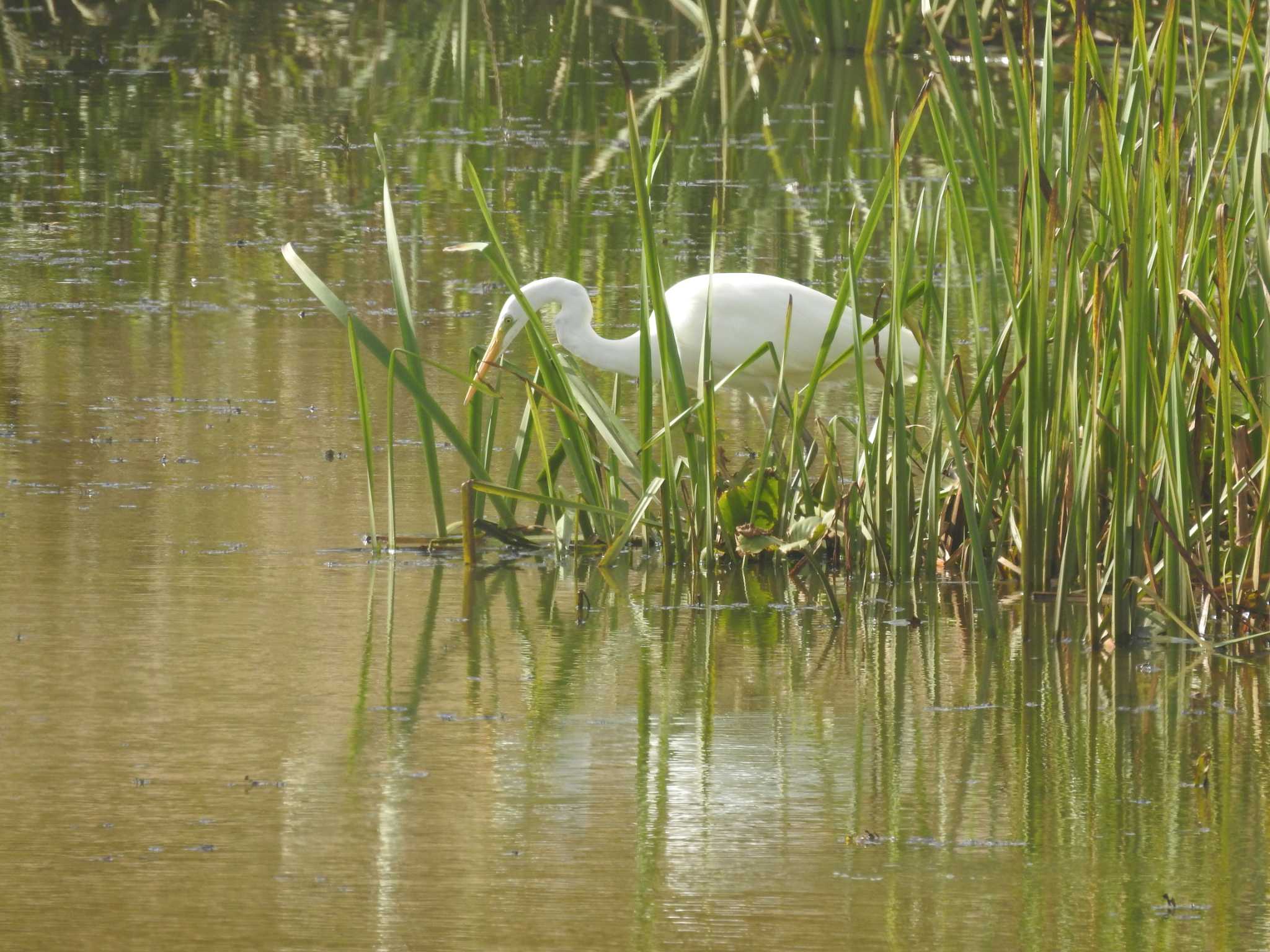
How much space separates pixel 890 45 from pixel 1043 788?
1493 centimetres

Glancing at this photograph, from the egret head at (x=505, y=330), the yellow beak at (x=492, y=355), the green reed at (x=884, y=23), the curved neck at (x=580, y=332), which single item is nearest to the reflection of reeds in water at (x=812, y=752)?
the yellow beak at (x=492, y=355)

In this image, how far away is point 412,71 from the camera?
15.9 metres

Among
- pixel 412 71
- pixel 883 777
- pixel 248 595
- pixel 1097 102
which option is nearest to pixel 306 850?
pixel 883 777

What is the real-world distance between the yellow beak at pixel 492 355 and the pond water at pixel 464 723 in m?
0.34

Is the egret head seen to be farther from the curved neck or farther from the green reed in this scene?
the green reed

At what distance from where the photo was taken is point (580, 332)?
19.4 ft

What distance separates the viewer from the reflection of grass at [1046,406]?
4.22 metres

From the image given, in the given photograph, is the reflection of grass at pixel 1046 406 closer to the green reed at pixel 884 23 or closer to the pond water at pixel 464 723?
the pond water at pixel 464 723

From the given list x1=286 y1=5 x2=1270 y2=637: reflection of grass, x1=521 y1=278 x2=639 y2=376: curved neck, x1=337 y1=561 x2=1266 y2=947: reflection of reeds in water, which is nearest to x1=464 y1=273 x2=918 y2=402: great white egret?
x1=521 y1=278 x2=639 y2=376: curved neck

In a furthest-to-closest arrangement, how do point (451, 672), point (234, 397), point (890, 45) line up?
point (890, 45) < point (234, 397) < point (451, 672)

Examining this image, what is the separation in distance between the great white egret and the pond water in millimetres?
522

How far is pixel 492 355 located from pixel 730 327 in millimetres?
865

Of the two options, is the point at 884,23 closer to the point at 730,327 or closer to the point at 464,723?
the point at 730,327

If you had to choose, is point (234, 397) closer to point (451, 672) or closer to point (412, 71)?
point (451, 672)
